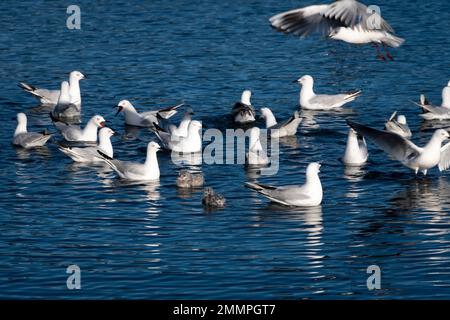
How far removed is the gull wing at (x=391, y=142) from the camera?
22766 millimetres

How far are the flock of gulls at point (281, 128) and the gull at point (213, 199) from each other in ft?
0.06

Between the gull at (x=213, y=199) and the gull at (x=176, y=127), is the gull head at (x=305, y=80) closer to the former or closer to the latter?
the gull at (x=176, y=127)

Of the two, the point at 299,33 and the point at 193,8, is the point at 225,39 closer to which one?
the point at 193,8

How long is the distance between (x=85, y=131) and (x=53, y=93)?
13.6ft

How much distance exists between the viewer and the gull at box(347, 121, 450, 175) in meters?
22.8

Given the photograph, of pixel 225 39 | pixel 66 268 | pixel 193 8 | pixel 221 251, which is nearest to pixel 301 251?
pixel 221 251

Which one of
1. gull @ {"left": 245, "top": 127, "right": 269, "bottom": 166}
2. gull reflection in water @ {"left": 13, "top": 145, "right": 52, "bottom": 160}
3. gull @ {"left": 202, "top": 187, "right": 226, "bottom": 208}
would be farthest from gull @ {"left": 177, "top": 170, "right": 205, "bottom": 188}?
gull reflection in water @ {"left": 13, "top": 145, "right": 52, "bottom": 160}

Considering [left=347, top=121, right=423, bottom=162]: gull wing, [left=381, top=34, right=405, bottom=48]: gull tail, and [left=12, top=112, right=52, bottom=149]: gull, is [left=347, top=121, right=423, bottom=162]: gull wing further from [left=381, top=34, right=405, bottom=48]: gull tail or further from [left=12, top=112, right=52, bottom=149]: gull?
[left=12, top=112, right=52, bottom=149]: gull

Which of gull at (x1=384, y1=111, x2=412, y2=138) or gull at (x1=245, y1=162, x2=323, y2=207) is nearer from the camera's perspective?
gull at (x1=245, y1=162, x2=323, y2=207)

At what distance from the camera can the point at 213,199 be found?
21312 mm

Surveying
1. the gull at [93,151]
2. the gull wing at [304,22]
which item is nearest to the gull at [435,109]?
the gull wing at [304,22]

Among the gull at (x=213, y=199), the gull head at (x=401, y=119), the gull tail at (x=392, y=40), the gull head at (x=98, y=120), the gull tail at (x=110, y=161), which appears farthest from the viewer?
the gull head at (x=98, y=120)

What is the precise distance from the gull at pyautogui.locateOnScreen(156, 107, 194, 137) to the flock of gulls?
0.07 feet

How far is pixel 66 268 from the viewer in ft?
60.5
